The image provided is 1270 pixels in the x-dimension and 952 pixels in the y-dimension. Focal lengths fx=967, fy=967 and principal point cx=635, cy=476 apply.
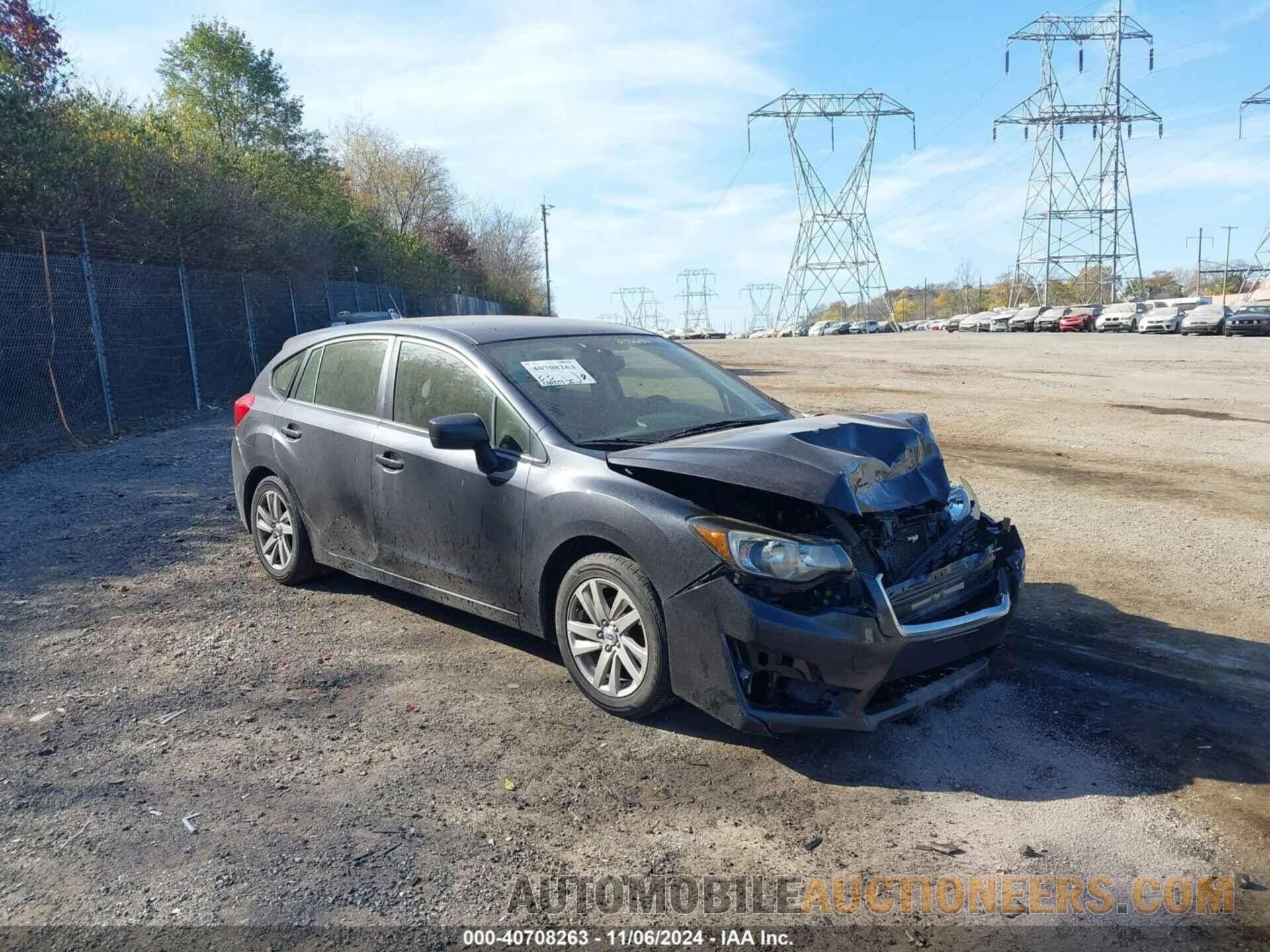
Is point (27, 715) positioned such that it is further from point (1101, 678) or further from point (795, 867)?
point (1101, 678)

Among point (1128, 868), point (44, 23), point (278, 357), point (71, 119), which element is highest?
point (44, 23)

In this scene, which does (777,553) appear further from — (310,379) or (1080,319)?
(1080,319)

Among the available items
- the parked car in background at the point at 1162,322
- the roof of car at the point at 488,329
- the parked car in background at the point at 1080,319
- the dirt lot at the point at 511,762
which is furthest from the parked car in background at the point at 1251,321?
the roof of car at the point at 488,329

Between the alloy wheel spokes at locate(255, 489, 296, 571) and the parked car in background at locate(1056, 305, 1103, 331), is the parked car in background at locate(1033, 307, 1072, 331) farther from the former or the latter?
the alloy wheel spokes at locate(255, 489, 296, 571)

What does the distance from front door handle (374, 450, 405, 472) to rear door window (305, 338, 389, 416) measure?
315 millimetres

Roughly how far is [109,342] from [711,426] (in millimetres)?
12239

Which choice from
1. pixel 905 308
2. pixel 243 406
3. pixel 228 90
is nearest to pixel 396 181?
pixel 228 90

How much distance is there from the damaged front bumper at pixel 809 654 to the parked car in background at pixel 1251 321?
43489mm

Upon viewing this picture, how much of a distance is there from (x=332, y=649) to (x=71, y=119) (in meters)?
15.2

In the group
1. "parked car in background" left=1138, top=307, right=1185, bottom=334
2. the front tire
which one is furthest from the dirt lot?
"parked car in background" left=1138, top=307, right=1185, bottom=334

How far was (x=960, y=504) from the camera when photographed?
439 centimetres

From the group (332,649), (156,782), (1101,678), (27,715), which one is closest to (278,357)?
(332,649)

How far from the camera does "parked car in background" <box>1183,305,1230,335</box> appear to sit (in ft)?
139

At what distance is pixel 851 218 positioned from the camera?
75125mm
